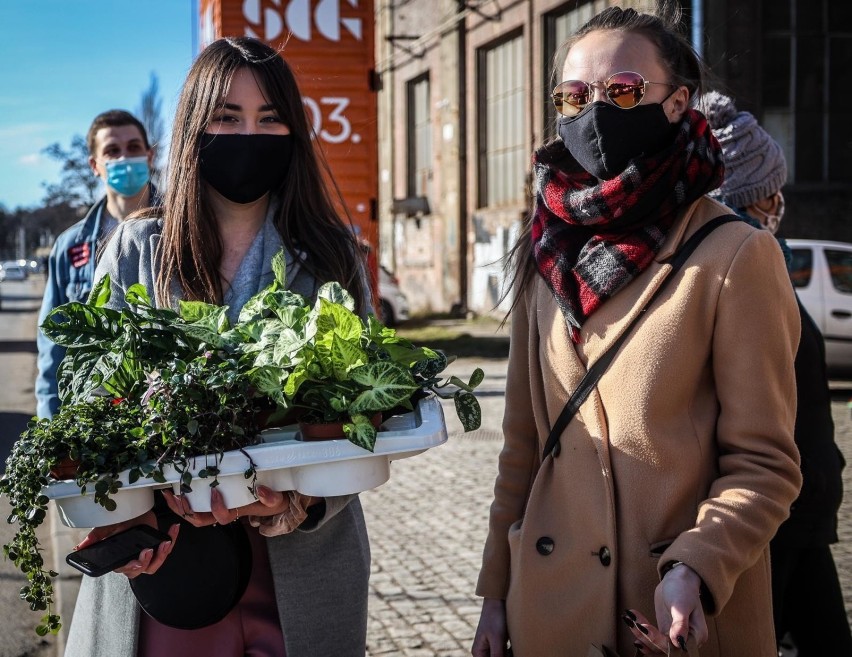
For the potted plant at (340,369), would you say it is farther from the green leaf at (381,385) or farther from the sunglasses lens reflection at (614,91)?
the sunglasses lens reflection at (614,91)

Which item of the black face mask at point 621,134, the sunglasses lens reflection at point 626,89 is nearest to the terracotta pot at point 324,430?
the black face mask at point 621,134

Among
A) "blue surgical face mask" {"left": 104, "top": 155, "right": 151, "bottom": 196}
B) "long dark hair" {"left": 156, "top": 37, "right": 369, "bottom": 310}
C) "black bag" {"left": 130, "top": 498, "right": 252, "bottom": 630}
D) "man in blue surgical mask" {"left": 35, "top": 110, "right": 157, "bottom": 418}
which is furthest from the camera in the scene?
"blue surgical face mask" {"left": 104, "top": 155, "right": 151, "bottom": 196}

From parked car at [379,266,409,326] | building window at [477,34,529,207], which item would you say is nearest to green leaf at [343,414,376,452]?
parked car at [379,266,409,326]

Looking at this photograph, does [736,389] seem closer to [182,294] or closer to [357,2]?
[182,294]

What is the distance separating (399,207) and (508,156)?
13.5 feet

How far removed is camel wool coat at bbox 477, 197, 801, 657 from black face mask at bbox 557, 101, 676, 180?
16 cm

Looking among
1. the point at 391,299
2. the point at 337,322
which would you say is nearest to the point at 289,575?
the point at 337,322

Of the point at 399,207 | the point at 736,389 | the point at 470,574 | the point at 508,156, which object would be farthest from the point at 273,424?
the point at 399,207

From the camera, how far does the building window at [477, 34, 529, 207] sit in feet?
70.6

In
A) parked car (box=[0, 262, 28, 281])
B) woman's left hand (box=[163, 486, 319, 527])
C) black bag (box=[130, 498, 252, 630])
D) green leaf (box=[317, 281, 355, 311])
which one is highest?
green leaf (box=[317, 281, 355, 311])

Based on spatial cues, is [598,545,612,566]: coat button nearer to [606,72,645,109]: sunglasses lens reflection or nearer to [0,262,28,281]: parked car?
[606,72,645,109]: sunglasses lens reflection

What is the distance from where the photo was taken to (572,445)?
2018 mm

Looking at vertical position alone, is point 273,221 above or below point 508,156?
below

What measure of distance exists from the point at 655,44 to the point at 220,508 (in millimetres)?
1265
